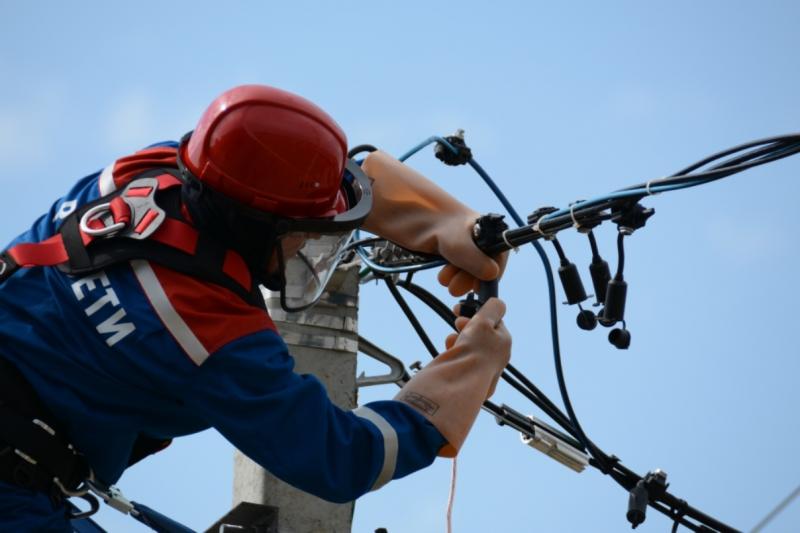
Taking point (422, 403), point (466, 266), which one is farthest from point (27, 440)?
point (466, 266)

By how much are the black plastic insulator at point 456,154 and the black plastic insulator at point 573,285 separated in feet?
2.39

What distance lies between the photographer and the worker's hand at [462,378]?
178 inches

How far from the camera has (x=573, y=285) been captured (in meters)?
5.41

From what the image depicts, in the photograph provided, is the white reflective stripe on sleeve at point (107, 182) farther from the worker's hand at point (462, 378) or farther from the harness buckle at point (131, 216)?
the worker's hand at point (462, 378)

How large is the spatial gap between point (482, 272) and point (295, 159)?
3.73 ft

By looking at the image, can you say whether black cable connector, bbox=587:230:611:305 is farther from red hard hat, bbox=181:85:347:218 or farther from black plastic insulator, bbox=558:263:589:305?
red hard hat, bbox=181:85:347:218

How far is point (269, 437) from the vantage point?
4.18m

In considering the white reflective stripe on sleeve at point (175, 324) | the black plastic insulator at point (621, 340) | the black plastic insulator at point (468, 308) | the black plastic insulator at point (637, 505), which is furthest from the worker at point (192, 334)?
the black plastic insulator at point (637, 505)

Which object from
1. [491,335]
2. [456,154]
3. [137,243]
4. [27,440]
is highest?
[456,154]

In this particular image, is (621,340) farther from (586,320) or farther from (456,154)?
(456,154)

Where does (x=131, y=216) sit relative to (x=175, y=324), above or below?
above

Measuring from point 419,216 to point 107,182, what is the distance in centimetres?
136

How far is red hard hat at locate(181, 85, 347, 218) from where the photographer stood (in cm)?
436

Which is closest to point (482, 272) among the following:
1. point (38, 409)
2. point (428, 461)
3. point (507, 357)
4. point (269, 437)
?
point (507, 357)
